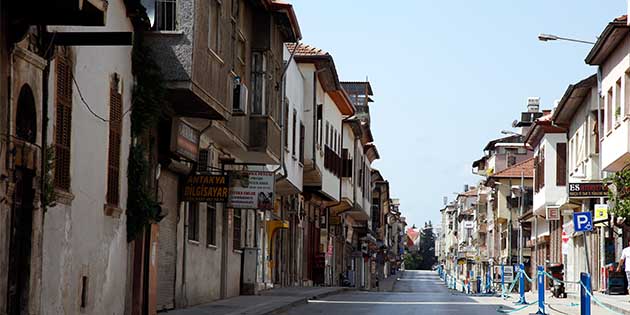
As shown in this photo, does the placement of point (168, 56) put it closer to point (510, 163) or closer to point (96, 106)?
point (96, 106)

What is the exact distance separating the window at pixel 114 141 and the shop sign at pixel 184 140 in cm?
311

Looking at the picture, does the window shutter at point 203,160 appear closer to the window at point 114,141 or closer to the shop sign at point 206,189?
the shop sign at point 206,189

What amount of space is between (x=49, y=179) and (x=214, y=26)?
25.4 feet

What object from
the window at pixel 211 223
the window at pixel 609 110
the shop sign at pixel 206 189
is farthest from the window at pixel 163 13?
the window at pixel 609 110

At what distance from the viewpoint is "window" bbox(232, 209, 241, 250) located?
3253 cm

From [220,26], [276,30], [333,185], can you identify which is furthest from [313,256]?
[220,26]

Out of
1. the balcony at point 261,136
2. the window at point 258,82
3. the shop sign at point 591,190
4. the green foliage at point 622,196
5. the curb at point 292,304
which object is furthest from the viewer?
the shop sign at point 591,190

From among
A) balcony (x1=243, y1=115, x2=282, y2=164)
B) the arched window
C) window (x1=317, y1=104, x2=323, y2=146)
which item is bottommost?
the arched window

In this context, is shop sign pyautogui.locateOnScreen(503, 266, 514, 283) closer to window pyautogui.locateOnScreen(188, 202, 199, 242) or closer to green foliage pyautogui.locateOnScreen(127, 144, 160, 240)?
window pyautogui.locateOnScreen(188, 202, 199, 242)

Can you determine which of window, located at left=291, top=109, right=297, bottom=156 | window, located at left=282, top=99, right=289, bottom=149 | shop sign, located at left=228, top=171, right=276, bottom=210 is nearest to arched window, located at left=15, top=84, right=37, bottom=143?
shop sign, located at left=228, top=171, right=276, bottom=210

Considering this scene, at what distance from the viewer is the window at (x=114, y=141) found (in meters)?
18.8

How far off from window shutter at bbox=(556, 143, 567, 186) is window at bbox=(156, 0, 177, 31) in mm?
34005

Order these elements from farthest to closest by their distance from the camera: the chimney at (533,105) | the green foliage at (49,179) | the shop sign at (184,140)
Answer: the chimney at (533,105)
the shop sign at (184,140)
the green foliage at (49,179)

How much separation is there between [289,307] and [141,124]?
9364 millimetres
